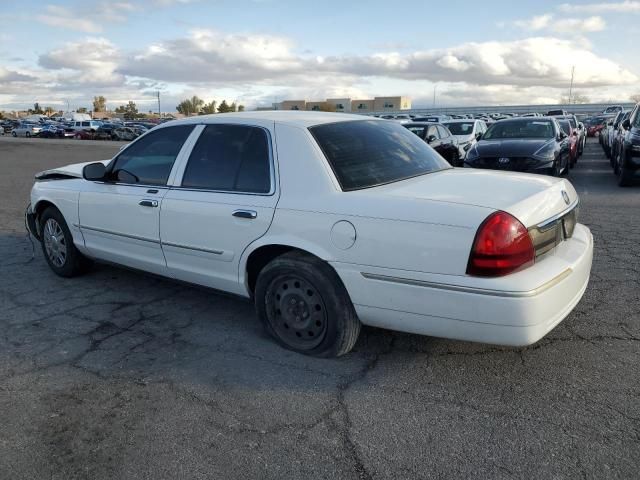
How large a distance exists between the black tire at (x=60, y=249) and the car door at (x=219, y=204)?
1.59 metres

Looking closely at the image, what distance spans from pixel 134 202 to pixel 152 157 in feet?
1.37

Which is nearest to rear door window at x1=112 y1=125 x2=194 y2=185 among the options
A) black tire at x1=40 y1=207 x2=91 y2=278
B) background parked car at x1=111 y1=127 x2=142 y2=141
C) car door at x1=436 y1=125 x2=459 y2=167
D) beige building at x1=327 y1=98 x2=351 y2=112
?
black tire at x1=40 y1=207 x2=91 y2=278

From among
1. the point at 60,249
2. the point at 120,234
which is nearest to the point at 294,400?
the point at 120,234

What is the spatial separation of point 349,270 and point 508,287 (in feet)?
2.95

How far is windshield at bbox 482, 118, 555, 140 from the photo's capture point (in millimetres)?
11711

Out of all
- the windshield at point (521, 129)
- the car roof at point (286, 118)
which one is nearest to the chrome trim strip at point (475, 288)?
the car roof at point (286, 118)

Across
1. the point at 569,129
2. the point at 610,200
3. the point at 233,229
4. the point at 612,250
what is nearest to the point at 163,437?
the point at 233,229

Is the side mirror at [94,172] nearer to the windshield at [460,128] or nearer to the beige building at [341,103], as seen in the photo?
the windshield at [460,128]

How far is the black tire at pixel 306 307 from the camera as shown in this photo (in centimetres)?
329

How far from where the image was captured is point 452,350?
359 centimetres

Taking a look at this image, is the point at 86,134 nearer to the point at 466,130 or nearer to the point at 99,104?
the point at 466,130

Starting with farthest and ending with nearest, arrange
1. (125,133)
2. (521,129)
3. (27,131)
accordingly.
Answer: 1. (27,131)
2. (125,133)
3. (521,129)

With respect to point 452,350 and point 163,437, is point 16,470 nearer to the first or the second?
point 163,437

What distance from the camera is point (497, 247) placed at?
279cm
